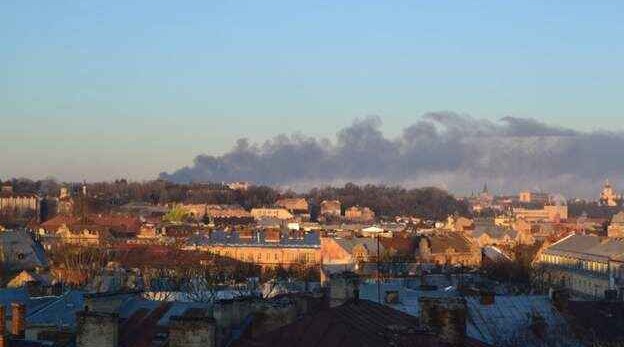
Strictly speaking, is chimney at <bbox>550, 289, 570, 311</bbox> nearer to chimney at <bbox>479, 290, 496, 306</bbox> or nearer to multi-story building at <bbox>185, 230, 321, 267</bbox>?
chimney at <bbox>479, 290, 496, 306</bbox>

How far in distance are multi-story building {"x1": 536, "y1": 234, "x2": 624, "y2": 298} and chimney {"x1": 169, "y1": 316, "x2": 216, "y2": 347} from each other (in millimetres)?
54670

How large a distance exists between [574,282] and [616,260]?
5787 millimetres

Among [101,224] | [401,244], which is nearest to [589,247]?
[401,244]

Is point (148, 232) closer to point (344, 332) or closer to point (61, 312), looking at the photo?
point (61, 312)

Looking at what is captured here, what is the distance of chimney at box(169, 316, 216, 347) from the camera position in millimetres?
21500

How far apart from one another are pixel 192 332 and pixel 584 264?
71.8 meters

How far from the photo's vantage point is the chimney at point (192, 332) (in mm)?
21500

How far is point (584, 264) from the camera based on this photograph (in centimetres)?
8988

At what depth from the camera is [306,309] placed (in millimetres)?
30125

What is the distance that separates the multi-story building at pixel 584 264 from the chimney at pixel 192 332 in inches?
2152

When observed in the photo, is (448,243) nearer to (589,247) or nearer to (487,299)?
(589,247)

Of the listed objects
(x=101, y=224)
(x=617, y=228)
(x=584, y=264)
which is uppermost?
(x=101, y=224)

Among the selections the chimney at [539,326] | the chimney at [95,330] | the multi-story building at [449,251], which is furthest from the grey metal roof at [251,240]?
the chimney at [95,330]

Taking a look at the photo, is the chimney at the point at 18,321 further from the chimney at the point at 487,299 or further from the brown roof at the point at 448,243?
the brown roof at the point at 448,243
